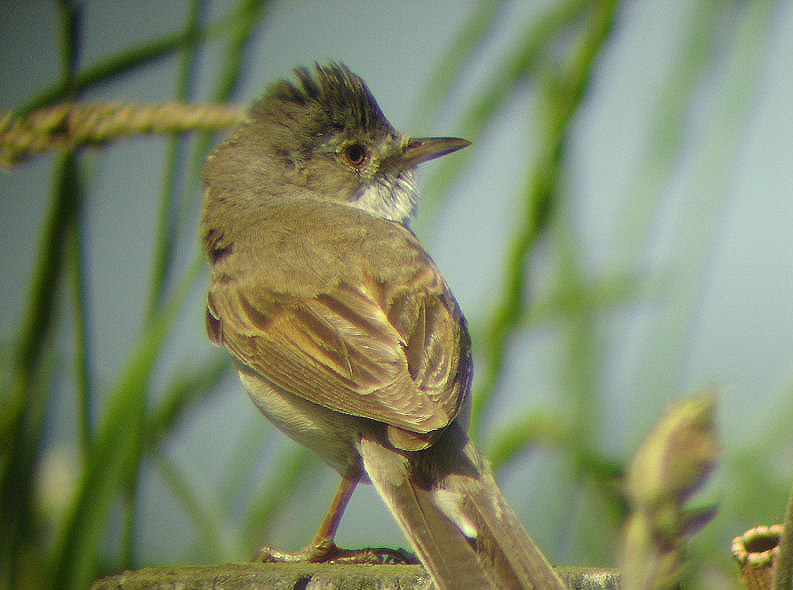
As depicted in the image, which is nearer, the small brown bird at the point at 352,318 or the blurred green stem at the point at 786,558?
the blurred green stem at the point at 786,558

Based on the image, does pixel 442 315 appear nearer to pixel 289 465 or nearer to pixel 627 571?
pixel 289 465

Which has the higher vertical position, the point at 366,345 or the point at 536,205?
the point at 536,205

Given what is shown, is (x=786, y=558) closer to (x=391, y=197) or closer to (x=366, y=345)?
(x=366, y=345)

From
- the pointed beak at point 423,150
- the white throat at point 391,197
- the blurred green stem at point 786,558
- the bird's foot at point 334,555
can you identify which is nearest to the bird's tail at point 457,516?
the bird's foot at point 334,555

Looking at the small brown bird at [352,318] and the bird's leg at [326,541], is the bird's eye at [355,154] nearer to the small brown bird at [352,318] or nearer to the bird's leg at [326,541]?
the small brown bird at [352,318]

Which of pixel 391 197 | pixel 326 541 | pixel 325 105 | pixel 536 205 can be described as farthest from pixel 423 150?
pixel 326 541

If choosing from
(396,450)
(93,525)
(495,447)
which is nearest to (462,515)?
(396,450)
